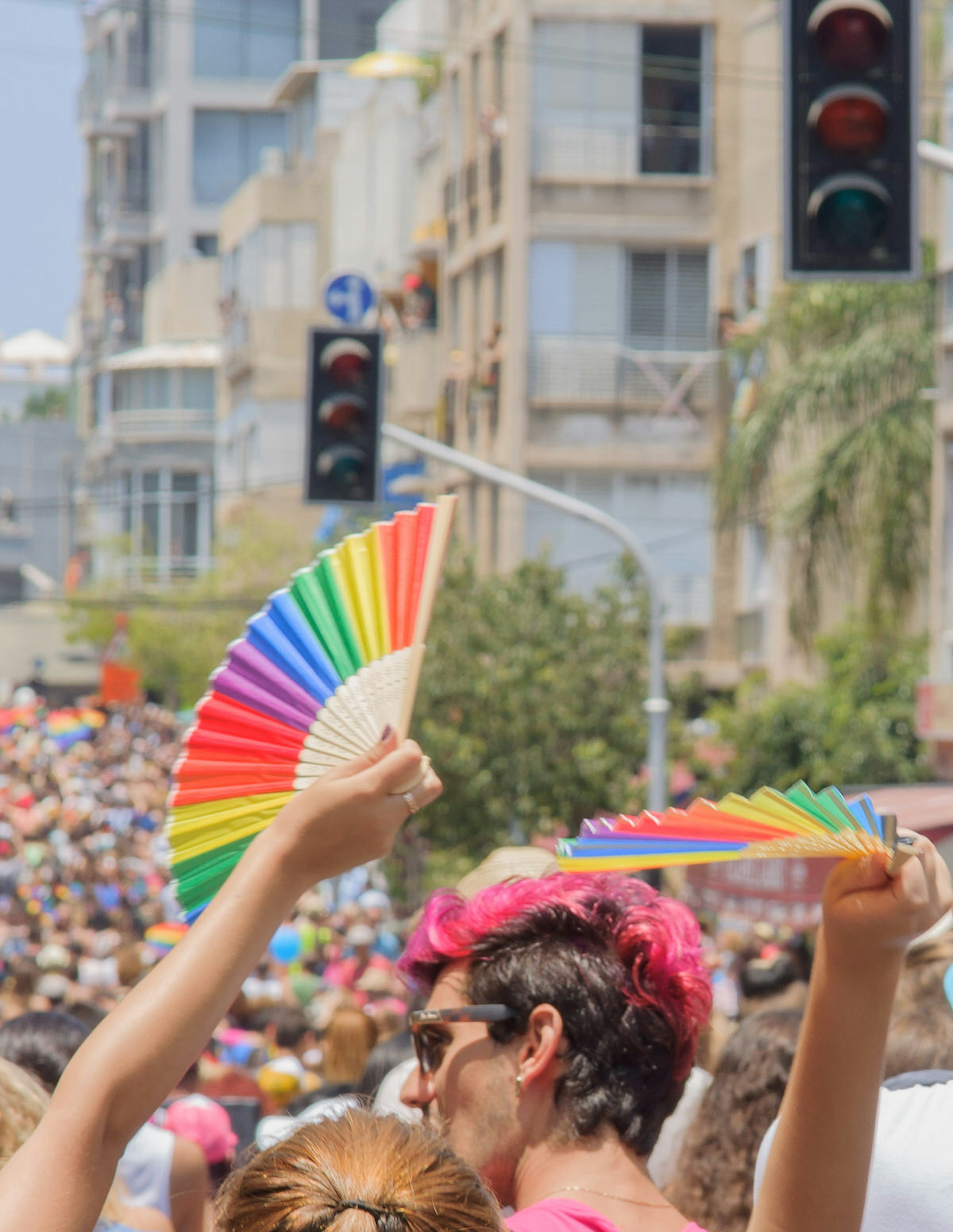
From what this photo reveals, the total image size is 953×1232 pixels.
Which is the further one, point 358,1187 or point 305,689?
point 305,689

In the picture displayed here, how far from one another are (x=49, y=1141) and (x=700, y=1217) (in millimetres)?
2512

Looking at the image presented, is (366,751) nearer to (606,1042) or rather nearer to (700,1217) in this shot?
(606,1042)

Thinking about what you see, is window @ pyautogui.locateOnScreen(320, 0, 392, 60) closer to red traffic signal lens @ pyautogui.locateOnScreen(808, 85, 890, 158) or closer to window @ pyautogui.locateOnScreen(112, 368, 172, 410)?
window @ pyautogui.locateOnScreen(112, 368, 172, 410)

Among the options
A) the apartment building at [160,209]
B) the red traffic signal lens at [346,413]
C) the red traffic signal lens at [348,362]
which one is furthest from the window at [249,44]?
the red traffic signal lens at [346,413]

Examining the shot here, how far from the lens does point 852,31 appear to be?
7215mm

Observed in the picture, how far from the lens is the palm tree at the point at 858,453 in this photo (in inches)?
863

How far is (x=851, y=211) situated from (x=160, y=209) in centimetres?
8988

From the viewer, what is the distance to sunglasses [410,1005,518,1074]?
2.96 meters

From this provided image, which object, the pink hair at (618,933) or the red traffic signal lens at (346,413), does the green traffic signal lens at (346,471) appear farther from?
the pink hair at (618,933)

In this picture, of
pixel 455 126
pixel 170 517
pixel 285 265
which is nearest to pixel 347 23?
pixel 170 517

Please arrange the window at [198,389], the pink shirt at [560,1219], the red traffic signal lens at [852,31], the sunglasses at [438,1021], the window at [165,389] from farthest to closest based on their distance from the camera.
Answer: the window at [165,389] < the window at [198,389] < the red traffic signal lens at [852,31] < the sunglasses at [438,1021] < the pink shirt at [560,1219]

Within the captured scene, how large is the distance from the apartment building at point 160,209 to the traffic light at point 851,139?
7372 centimetres

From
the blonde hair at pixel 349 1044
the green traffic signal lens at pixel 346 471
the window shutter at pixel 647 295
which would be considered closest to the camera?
the blonde hair at pixel 349 1044

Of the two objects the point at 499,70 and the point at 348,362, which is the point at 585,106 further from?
the point at 348,362
